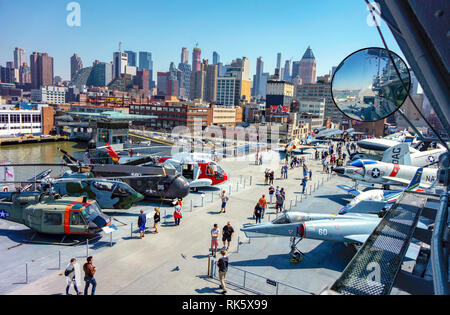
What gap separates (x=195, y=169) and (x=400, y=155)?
19.9 metres

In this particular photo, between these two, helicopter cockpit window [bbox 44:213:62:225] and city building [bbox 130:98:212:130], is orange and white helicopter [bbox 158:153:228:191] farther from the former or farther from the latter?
city building [bbox 130:98:212:130]

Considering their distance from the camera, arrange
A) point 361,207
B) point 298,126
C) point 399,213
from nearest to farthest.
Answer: point 399,213 → point 361,207 → point 298,126

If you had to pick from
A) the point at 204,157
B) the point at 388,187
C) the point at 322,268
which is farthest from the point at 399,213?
the point at 388,187

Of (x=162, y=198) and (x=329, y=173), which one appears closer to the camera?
(x=162, y=198)

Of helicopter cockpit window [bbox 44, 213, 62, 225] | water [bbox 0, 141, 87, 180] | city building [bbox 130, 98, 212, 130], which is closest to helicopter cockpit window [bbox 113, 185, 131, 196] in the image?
helicopter cockpit window [bbox 44, 213, 62, 225]

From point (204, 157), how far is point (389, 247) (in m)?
19.3

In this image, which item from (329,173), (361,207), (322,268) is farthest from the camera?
(329,173)

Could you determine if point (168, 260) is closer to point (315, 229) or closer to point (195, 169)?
point (315, 229)

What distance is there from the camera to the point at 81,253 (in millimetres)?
12703

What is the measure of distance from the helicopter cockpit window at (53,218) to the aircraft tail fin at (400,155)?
28.1 meters

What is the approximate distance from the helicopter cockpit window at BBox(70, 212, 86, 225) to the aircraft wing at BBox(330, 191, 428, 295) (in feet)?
39.2

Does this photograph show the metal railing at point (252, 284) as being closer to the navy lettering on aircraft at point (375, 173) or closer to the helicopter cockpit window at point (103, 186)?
the helicopter cockpit window at point (103, 186)

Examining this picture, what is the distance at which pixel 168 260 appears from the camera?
1244 centimetres

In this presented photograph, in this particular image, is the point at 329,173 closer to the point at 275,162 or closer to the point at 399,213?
the point at 275,162
